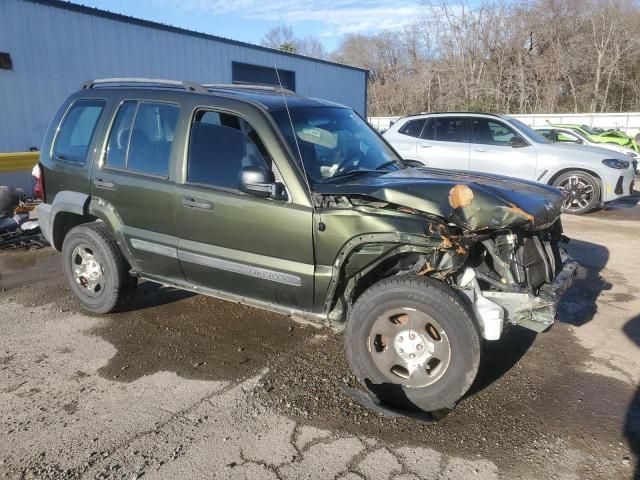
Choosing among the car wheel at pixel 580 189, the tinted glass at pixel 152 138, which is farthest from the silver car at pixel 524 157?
the tinted glass at pixel 152 138

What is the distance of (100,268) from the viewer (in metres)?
4.57

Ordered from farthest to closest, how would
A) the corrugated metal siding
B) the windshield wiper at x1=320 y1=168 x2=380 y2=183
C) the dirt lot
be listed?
1. the corrugated metal siding
2. the windshield wiper at x1=320 y1=168 x2=380 y2=183
3. the dirt lot

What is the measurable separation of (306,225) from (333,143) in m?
0.93

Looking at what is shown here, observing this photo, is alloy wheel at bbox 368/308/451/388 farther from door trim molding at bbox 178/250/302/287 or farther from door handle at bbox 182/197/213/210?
door handle at bbox 182/197/213/210

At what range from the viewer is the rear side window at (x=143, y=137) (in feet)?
13.2

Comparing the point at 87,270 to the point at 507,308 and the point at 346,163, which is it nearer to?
the point at 346,163

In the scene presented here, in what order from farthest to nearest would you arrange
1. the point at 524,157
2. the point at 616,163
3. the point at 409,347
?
the point at 616,163 < the point at 524,157 < the point at 409,347

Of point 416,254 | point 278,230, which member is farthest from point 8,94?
point 416,254

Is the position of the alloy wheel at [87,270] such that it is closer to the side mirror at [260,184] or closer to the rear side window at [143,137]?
the rear side window at [143,137]

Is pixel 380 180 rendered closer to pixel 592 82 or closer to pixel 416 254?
pixel 416 254

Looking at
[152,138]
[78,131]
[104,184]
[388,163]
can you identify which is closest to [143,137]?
[152,138]

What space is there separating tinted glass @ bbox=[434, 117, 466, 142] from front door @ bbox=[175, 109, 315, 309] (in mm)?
6824

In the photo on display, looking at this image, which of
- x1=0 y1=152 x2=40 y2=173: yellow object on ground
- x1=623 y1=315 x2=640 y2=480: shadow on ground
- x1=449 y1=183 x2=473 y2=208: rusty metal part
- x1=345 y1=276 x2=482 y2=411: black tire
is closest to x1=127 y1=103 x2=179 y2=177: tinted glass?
x1=345 y1=276 x2=482 y2=411: black tire

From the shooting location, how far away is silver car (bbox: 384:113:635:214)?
9328 mm
